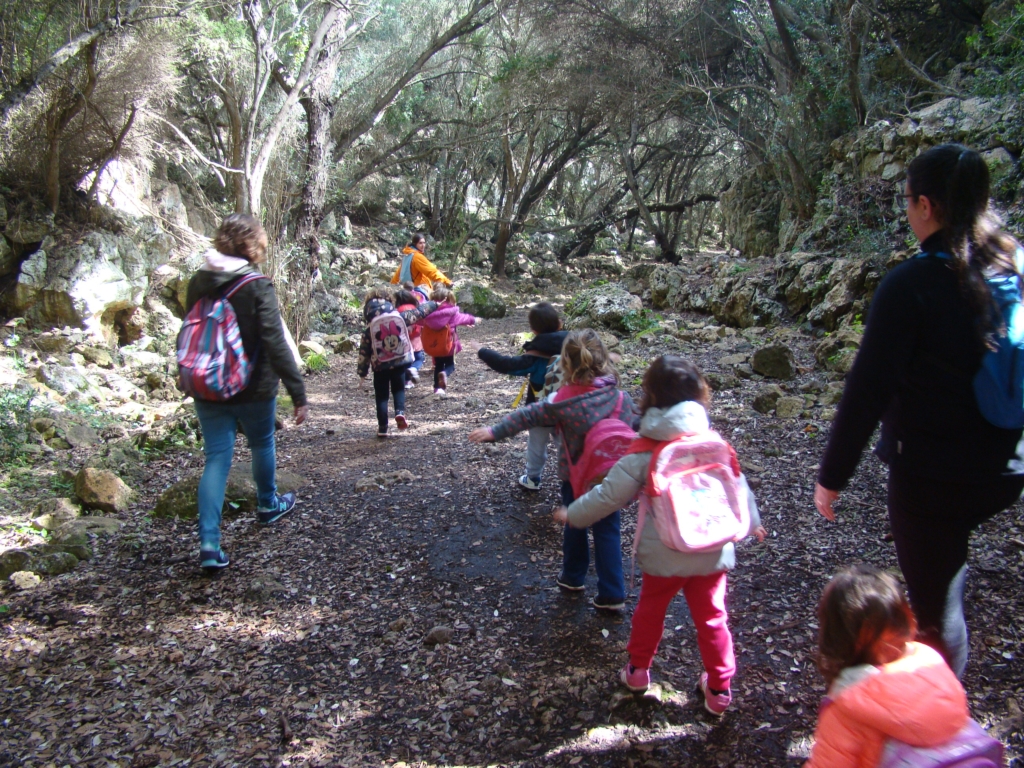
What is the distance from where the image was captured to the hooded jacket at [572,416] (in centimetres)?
280

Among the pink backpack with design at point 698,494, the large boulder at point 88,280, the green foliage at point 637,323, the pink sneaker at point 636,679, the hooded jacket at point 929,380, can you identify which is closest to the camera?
the hooded jacket at point 929,380

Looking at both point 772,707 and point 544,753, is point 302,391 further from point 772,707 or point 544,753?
point 772,707

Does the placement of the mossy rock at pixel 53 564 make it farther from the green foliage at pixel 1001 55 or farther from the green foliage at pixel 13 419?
the green foliage at pixel 1001 55

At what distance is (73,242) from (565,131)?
1309 centimetres

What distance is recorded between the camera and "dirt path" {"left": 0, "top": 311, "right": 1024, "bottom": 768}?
7.48 ft

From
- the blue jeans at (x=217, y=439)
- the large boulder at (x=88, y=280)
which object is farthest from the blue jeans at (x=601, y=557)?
the large boulder at (x=88, y=280)

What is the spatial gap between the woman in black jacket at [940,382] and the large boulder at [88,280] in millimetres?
10363

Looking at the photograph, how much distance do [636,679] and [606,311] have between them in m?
8.63

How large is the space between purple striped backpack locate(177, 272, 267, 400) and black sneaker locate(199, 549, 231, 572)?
2.67ft

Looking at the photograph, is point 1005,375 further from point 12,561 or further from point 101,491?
point 101,491

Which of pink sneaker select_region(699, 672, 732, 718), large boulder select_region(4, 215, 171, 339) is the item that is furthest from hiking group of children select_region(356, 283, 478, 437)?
large boulder select_region(4, 215, 171, 339)

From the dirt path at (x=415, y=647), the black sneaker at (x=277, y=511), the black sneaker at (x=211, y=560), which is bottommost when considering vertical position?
the dirt path at (x=415, y=647)

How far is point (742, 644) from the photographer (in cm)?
273

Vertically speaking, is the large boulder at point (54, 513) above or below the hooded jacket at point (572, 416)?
below
